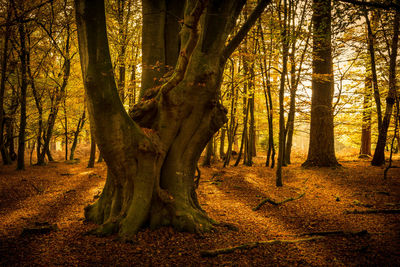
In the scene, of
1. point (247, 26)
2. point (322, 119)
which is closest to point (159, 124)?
point (247, 26)

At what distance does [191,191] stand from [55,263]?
230 cm

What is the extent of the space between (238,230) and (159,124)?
95.9 inches

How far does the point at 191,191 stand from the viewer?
4.11 metres

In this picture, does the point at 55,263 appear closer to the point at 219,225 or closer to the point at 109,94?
the point at 109,94

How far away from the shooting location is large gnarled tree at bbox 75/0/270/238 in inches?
117

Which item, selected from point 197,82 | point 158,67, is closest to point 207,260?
point 197,82

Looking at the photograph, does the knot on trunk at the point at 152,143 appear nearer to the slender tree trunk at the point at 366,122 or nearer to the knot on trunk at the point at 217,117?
the knot on trunk at the point at 217,117

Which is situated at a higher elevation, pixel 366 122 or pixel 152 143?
pixel 366 122

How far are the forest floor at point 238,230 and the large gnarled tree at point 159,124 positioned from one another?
39cm

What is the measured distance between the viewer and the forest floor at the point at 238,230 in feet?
8.93

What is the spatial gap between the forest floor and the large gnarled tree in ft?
1.28

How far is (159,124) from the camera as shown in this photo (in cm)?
371

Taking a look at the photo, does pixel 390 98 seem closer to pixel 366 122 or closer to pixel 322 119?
pixel 322 119

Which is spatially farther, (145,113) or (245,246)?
(145,113)
